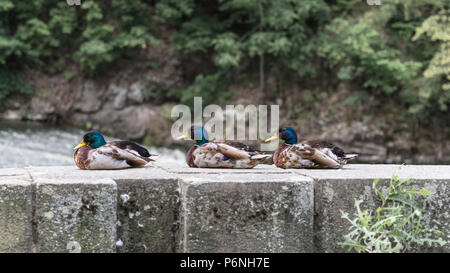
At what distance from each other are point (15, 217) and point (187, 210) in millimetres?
766

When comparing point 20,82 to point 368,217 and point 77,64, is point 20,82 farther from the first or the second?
point 368,217

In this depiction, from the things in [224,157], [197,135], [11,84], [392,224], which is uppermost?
[11,84]

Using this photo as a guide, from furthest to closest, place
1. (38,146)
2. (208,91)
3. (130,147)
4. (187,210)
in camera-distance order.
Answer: (208,91)
(38,146)
(130,147)
(187,210)

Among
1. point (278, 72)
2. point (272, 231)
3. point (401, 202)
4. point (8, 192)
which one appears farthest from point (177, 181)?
point (278, 72)

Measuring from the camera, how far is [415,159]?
15516mm

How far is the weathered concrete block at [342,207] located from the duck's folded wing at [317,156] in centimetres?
77

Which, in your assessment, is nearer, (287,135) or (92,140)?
(92,140)

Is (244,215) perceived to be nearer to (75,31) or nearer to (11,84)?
(11,84)

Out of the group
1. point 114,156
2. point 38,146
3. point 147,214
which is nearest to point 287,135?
point 114,156

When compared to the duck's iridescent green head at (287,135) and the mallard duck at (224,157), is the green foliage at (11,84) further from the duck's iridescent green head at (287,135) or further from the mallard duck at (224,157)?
the mallard duck at (224,157)

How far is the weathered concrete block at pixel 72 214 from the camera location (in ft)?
8.04

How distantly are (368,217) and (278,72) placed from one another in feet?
50.0

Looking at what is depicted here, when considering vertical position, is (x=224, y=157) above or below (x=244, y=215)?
above

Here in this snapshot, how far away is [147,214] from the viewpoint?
2723mm
